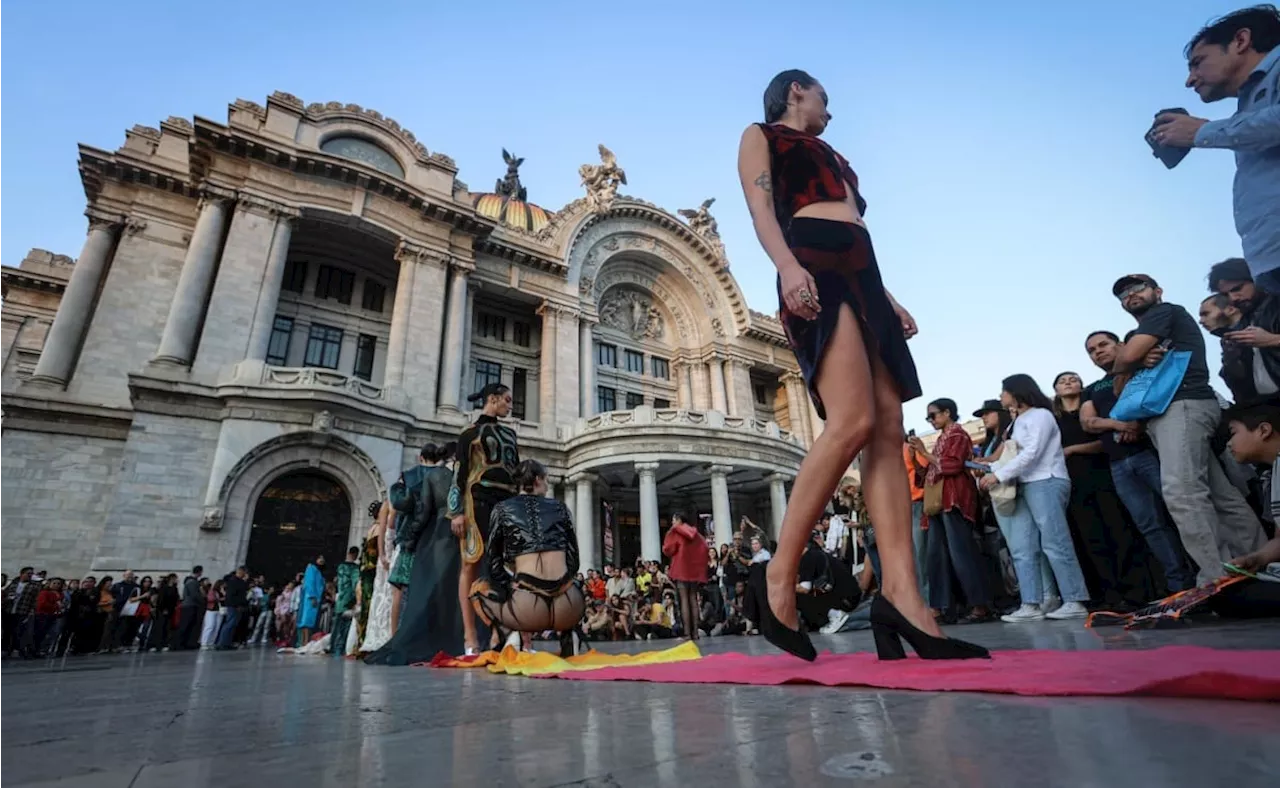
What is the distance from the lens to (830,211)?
255 centimetres

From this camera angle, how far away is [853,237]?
246 centimetres

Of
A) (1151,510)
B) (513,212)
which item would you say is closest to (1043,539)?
(1151,510)

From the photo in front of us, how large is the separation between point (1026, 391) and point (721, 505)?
14365 mm

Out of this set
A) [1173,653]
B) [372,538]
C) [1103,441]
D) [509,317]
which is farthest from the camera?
[509,317]

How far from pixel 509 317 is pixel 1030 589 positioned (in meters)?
22.2

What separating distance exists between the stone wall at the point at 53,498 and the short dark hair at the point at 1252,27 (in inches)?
800

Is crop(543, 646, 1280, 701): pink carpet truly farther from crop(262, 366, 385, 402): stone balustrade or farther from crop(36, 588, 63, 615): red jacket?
crop(262, 366, 385, 402): stone balustrade

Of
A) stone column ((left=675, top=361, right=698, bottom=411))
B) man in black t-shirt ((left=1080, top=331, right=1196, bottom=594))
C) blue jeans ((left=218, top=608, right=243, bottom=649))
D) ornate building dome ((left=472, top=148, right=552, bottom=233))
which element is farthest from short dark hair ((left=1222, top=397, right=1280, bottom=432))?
ornate building dome ((left=472, top=148, right=552, bottom=233))

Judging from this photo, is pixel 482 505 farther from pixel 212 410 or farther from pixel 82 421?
pixel 82 421

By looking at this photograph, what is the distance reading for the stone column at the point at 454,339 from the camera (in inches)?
749

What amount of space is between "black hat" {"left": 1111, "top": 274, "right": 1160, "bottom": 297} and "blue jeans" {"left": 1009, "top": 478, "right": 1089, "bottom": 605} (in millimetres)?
1477

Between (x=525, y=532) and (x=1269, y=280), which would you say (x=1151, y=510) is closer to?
(x=1269, y=280)

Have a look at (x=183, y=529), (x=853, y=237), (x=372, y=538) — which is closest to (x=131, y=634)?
(x=183, y=529)

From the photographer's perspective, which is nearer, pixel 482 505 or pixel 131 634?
pixel 482 505
